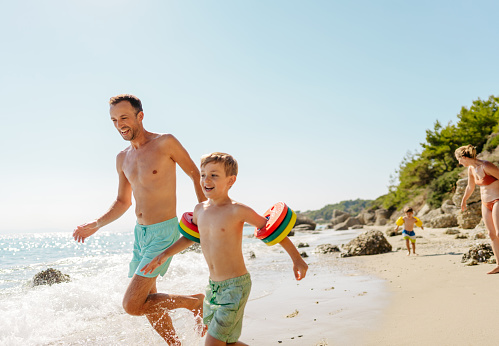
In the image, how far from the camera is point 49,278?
9.66m

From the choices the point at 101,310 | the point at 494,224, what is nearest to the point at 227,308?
the point at 101,310

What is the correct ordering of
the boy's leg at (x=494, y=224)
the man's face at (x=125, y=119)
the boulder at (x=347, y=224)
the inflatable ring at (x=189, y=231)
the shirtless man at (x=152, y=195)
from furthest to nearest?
the boulder at (x=347, y=224) < the boy's leg at (x=494, y=224) < the man's face at (x=125, y=119) < the shirtless man at (x=152, y=195) < the inflatable ring at (x=189, y=231)

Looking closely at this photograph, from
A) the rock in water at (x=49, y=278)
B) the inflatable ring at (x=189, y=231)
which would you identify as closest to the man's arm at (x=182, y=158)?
the inflatable ring at (x=189, y=231)

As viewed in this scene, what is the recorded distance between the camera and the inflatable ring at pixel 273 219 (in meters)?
2.81

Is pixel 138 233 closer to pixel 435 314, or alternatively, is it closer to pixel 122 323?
pixel 122 323

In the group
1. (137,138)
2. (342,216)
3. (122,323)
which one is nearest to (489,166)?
(137,138)

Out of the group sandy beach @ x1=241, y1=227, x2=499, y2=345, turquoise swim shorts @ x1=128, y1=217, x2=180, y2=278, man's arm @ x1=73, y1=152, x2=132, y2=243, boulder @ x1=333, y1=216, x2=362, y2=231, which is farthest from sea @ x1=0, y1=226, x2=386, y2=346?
boulder @ x1=333, y1=216, x2=362, y2=231

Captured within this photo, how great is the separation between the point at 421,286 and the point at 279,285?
2.65 m

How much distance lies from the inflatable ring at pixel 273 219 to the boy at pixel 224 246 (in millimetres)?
70

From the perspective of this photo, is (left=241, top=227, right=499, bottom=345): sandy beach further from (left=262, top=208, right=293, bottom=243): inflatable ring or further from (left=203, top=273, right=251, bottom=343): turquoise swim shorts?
(left=262, top=208, right=293, bottom=243): inflatable ring

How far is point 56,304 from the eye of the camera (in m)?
7.07

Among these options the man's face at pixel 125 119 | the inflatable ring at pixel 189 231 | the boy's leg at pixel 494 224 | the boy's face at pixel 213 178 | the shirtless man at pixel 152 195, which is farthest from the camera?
the boy's leg at pixel 494 224

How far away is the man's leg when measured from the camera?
3.39 metres

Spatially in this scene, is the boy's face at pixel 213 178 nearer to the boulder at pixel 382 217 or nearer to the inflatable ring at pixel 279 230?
the inflatable ring at pixel 279 230
